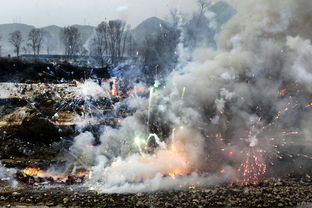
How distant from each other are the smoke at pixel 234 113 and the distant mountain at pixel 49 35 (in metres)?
98.7

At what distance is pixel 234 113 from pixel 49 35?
13517 centimetres

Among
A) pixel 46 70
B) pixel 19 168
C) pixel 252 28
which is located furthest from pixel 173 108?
pixel 46 70

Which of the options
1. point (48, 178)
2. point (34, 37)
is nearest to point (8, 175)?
point (48, 178)

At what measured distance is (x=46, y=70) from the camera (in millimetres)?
57562

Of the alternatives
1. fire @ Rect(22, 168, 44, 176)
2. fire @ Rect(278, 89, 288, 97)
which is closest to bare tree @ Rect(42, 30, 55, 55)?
fire @ Rect(278, 89, 288, 97)

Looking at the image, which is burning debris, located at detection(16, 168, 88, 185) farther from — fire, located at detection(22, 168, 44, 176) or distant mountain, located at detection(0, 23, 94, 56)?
distant mountain, located at detection(0, 23, 94, 56)

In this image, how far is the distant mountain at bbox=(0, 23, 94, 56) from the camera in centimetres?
13485

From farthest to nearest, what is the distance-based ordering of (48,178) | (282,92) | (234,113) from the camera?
(282,92) → (234,113) → (48,178)

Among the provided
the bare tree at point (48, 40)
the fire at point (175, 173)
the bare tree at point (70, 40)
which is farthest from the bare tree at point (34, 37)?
the fire at point (175, 173)

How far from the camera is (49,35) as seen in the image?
482ft

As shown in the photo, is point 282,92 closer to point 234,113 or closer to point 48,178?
point 234,113

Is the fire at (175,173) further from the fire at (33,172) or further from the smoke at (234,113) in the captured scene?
the fire at (33,172)

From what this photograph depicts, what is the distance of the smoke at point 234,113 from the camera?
20.0 meters

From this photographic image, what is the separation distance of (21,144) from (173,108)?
10.5 metres
